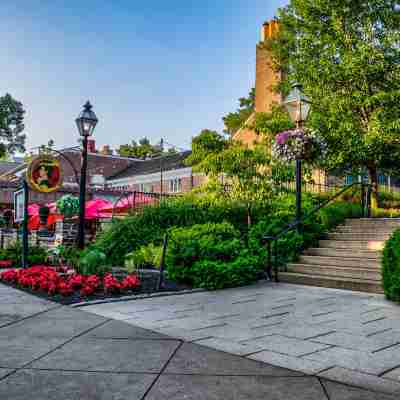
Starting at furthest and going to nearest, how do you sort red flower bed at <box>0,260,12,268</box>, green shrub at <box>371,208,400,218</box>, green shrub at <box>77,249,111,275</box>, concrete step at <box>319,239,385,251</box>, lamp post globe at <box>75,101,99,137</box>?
green shrub at <box>371,208,400,218</box>
red flower bed at <box>0,260,12,268</box>
lamp post globe at <box>75,101,99,137</box>
concrete step at <box>319,239,385,251</box>
green shrub at <box>77,249,111,275</box>

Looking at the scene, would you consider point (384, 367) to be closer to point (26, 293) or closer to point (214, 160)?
point (26, 293)

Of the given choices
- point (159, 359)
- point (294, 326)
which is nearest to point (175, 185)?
point (294, 326)

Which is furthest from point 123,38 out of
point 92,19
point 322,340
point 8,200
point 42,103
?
point 8,200

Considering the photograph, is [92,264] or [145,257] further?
[145,257]

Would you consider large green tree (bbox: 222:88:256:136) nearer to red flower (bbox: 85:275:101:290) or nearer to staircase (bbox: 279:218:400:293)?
staircase (bbox: 279:218:400:293)

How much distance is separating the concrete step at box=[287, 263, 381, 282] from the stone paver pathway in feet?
2.56

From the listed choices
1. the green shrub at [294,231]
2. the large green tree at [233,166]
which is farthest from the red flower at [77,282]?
the large green tree at [233,166]

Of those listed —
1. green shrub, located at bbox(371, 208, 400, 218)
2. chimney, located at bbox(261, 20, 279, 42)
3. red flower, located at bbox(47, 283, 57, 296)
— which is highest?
chimney, located at bbox(261, 20, 279, 42)

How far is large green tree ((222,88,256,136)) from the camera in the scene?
43.3 metres

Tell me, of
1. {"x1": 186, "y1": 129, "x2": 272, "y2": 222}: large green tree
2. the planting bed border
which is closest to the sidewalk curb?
the planting bed border

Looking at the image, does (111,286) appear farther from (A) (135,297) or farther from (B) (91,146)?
(B) (91,146)

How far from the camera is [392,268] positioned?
6.91m

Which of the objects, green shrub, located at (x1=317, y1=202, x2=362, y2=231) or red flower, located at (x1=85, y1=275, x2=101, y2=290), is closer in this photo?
red flower, located at (x1=85, y1=275, x2=101, y2=290)

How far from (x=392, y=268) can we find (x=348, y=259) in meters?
2.73
